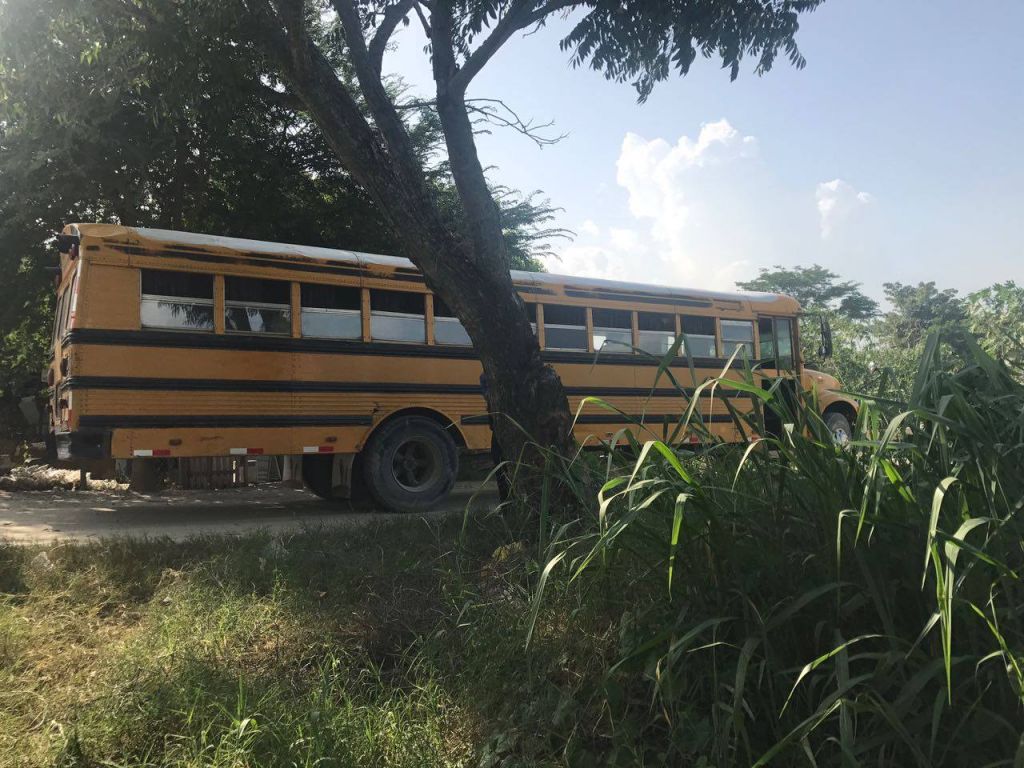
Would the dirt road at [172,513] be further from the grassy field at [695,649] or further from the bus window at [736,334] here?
the bus window at [736,334]

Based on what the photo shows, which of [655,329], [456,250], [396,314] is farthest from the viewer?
[655,329]

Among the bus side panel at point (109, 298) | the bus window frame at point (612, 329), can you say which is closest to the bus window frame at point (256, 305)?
the bus side panel at point (109, 298)

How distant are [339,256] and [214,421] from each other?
214cm

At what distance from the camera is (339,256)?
8445 mm

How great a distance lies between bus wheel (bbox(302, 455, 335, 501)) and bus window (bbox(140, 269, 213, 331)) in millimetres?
1978

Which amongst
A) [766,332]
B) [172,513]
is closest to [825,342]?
[766,332]

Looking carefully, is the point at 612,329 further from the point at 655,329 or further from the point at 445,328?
the point at 445,328

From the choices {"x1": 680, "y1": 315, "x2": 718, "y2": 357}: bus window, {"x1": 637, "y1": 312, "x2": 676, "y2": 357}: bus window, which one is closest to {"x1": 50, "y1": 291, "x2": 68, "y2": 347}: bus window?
{"x1": 637, "y1": 312, "x2": 676, "y2": 357}: bus window

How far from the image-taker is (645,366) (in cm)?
1026

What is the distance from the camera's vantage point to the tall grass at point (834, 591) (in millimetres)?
2068

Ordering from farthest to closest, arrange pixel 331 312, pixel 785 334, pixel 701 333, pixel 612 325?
pixel 785 334
pixel 701 333
pixel 612 325
pixel 331 312

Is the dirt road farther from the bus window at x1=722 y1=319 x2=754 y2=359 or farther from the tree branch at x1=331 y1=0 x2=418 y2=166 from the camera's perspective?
the bus window at x1=722 y1=319 x2=754 y2=359

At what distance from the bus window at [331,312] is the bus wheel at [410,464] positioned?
1.12m

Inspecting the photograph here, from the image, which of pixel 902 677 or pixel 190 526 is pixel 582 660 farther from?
pixel 190 526
